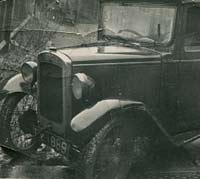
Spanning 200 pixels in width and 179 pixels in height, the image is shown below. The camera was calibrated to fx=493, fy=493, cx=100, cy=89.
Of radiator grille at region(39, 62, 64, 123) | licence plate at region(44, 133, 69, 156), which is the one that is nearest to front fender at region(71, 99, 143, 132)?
licence plate at region(44, 133, 69, 156)

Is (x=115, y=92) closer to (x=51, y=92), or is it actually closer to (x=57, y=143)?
(x=51, y=92)

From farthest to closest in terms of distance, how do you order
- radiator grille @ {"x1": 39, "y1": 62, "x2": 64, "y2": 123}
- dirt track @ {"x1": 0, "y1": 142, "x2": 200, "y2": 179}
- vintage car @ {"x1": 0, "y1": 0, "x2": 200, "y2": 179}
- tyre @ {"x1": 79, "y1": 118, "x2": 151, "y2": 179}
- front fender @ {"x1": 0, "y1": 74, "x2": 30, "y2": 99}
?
1. front fender @ {"x1": 0, "y1": 74, "x2": 30, "y2": 99}
2. dirt track @ {"x1": 0, "y1": 142, "x2": 200, "y2": 179}
3. radiator grille @ {"x1": 39, "y1": 62, "x2": 64, "y2": 123}
4. vintage car @ {"x1": 0, "y1": 0, "x2": 200, "y2": 179}
5. tyre @ {"x1": 79, "y1": 118, "x2": 151, "y2": 179}

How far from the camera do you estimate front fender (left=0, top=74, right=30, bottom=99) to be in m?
5.97

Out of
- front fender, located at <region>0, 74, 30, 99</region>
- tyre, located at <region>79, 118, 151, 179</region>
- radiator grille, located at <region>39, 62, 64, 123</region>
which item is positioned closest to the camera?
tyre, located at <region>79, 118, 151, 179</region>

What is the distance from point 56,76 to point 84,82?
0.44 meters

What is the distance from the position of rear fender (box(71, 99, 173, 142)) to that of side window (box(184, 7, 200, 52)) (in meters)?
1.08

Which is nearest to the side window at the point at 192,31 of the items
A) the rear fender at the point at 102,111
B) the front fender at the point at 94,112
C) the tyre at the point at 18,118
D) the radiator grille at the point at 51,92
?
the rear fender at the point at 102,111

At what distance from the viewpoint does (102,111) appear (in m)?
4.90

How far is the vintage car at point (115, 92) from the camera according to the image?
4996 mm

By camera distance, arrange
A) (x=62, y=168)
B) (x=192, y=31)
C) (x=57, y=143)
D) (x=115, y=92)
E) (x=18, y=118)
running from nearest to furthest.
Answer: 1. (x=57, y=143)
2. (x=115, y=92)
3. (x=192, y=31)
4. (x=62, y=168)
5. (x=18, y=118)

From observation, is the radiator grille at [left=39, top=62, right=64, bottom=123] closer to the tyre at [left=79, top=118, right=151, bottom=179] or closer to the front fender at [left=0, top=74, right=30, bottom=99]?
the front fender at [left=0, top=74, right=30, bottom=99]

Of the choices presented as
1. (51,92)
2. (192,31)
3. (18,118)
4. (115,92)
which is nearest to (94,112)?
(115,92)

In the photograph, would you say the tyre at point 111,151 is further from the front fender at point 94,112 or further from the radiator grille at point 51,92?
the radiator grille at point 51,92

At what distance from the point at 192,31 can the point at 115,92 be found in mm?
1228
